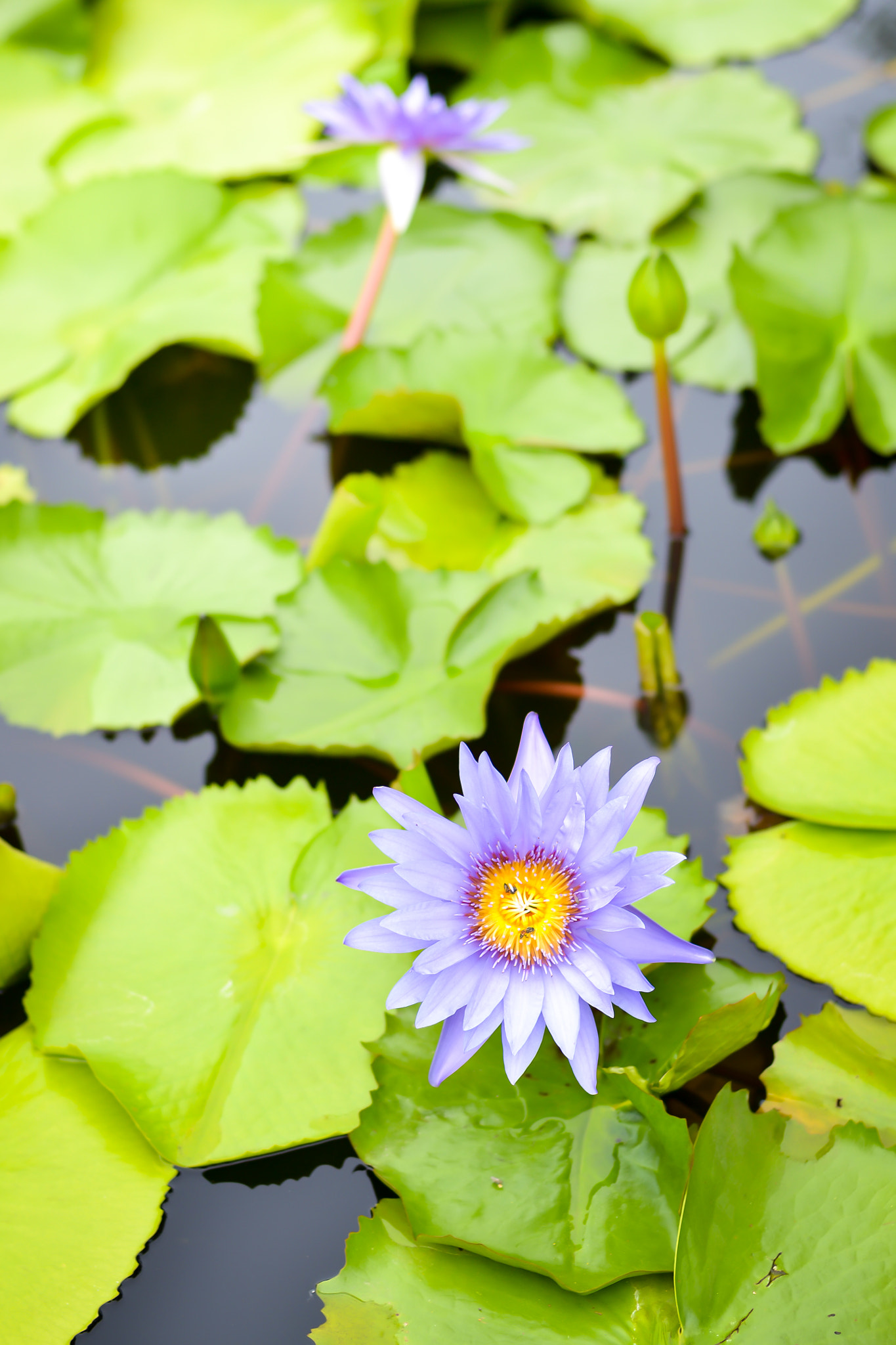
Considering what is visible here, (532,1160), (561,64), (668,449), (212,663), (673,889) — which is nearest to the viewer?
(532,1160)

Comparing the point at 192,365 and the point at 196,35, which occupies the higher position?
the point at 196,35

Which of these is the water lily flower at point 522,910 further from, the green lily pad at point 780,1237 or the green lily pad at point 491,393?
the green lily pad at point 491,393

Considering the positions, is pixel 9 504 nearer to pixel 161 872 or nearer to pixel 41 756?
pixel 41 756

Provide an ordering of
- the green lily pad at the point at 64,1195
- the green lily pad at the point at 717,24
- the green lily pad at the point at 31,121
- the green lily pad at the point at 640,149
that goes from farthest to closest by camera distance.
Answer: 1. the green lily pad at the point at 717,24
2. the green lily pad at the point at 31,121
3. the green lily pad at the point at 640,149
4. the green lily pad at the point at 64,1195

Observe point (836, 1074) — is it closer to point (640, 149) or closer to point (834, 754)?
point (834, 754)

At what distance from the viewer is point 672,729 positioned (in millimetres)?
1685

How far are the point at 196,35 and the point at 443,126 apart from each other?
136 cm

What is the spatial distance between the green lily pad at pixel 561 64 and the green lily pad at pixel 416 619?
1.44 m

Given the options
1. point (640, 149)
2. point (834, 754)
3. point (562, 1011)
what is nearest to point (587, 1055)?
point (562, 1011)

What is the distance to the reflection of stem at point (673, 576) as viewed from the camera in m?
1.85

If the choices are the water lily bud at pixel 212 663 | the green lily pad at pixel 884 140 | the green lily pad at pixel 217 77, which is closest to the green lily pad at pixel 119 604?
the water lily bud at pixel 212 663

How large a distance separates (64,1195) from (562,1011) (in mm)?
681

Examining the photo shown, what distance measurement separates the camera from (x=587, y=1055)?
1051 millimetres

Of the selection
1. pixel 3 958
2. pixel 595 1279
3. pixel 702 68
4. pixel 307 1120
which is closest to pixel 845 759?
pixel 595 1279
